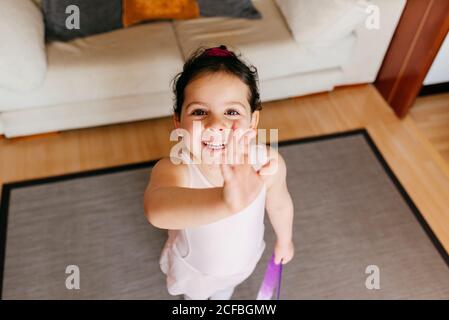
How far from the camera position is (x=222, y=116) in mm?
922

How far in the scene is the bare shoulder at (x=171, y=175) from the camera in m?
0.97

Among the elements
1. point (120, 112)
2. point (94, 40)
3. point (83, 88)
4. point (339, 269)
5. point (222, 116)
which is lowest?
point (339, 269)

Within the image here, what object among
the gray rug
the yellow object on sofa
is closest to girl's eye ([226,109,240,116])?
the gray rug

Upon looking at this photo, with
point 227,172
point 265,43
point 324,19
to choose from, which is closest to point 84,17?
point 265,43

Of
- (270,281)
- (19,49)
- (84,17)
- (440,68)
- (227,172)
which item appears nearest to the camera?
(227,172)

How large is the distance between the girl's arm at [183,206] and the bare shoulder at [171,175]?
1.0 inches

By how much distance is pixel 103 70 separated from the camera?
5.77ft

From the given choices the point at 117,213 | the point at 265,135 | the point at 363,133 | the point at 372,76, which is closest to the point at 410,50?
the point at 372,76

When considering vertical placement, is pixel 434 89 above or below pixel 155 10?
below

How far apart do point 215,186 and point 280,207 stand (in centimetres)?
24

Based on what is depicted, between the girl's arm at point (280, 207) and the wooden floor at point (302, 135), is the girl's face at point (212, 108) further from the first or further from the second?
the wooden floor at point (302, 135)

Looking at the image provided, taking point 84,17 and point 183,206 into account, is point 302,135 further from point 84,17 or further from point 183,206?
point 183,206

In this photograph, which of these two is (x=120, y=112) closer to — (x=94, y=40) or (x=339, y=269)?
(x=94, y=40)

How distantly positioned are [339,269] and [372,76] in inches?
45.4
